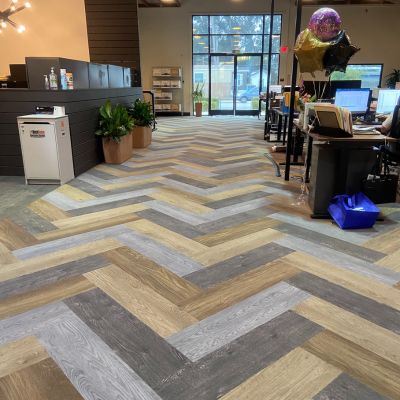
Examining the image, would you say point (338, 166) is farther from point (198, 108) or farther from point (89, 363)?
point (198, 108)

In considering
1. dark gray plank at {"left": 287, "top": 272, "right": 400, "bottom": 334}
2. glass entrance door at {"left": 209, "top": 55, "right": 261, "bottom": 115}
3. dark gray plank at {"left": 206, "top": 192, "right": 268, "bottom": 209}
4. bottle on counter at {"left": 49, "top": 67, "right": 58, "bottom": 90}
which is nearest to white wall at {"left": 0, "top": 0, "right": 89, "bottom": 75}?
bottle on counter at {"left": 49, "top": 67, "right": 58, "bottom": 90}

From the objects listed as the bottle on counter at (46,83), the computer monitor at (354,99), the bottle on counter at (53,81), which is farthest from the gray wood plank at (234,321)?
the bottle on counter at (46,83)

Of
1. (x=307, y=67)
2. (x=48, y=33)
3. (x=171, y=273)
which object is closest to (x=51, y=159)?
(x=171, y=273)

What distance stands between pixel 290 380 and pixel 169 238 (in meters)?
1.61

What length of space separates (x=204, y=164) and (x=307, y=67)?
230 centimetres

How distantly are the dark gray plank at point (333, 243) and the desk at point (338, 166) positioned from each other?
0.41m

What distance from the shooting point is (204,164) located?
5.70m

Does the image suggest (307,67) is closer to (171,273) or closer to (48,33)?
(171,273)

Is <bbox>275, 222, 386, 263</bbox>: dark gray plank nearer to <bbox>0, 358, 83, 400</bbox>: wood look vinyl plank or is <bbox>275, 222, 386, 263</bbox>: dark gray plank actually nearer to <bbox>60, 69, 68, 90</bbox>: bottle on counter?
<bbox>0, 358, 83, 400</bbox>: wood look vinyl plank

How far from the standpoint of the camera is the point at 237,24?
44.0ft

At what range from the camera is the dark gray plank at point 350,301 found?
1939 millimetres

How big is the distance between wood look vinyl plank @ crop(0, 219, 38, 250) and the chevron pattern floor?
0.06ft

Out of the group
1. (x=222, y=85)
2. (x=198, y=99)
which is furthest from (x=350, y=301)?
(x=222, y=85)

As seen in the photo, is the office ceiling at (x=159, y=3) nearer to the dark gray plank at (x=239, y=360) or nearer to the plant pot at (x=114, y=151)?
the plant pot at (x=114, y=151)
